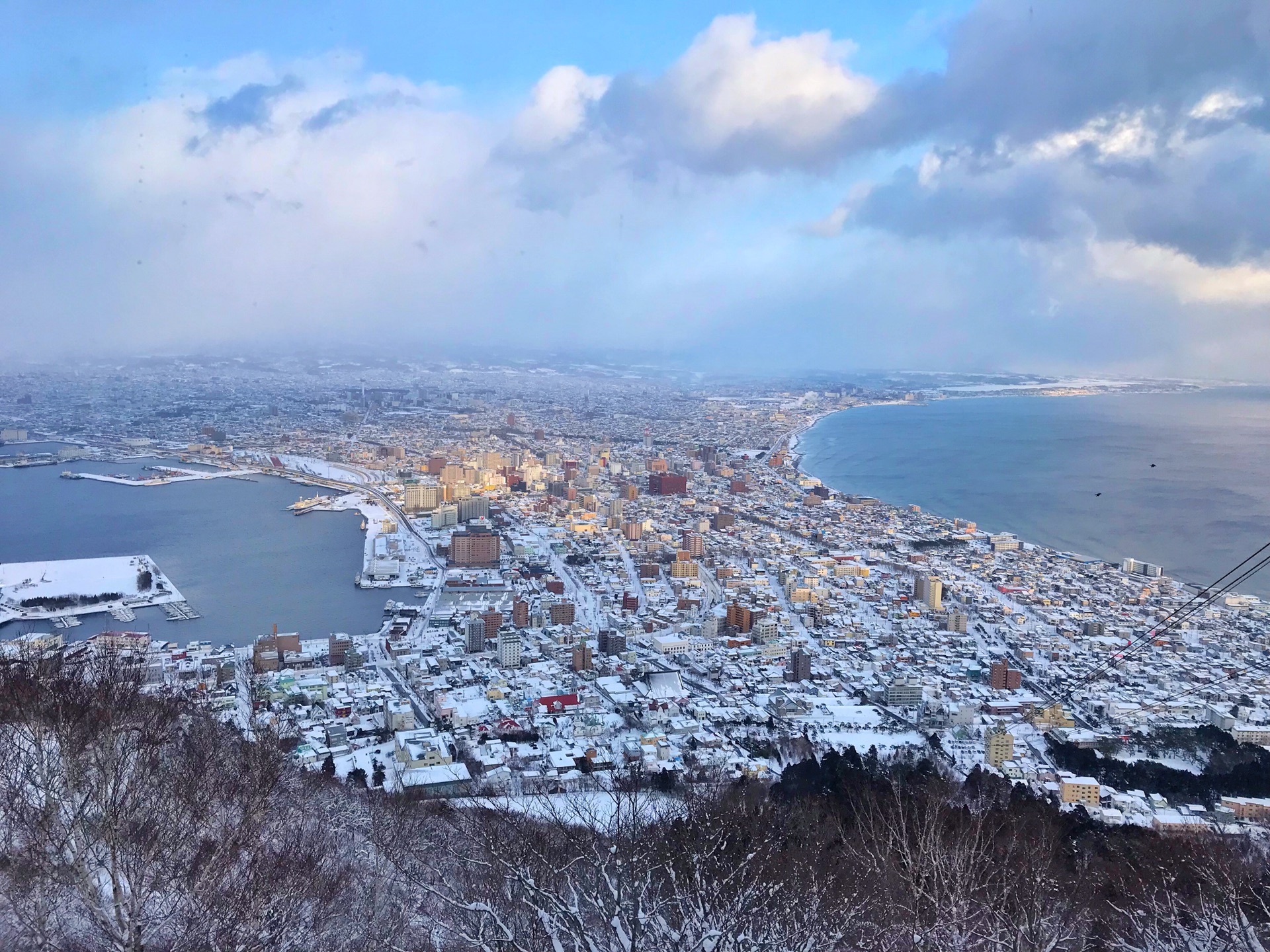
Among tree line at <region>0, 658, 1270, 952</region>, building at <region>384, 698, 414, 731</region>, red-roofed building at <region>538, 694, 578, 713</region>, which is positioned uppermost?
tree line at <region>0, 658, 1270, 952</region>

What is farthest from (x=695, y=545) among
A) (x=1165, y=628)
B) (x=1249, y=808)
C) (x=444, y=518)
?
(x=1249, y=808)

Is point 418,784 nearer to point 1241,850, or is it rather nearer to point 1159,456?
point 1241,850

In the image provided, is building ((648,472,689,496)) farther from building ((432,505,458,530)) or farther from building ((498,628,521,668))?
building ((498,628,521,668))

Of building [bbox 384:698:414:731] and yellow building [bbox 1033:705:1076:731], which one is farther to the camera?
yellow building [bbox 1033:705:1076:731]

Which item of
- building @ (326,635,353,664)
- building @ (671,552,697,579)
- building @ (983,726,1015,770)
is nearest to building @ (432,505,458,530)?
building @ (671,552,697,579)

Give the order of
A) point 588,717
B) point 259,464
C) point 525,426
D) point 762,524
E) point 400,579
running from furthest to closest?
point 525,426 < point 259,464 < point 762,524 < point 400,579 < point 588,717

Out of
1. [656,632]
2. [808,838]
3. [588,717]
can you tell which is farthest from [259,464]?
[808,838]

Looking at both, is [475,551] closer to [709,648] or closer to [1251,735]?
[709,648]
